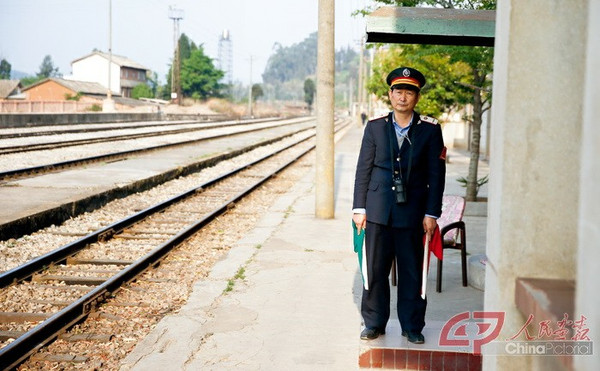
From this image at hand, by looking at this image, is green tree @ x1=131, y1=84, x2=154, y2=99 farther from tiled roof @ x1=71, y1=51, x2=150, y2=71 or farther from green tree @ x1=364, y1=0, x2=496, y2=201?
green tree @ x1=364, y1=0, x2=496, y2=201

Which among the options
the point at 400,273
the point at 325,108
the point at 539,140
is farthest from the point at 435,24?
the point at 325,108

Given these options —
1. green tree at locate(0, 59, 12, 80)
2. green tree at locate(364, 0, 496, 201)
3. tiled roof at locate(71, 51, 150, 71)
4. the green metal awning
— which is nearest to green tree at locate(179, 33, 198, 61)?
tiled roof at locate(71, 51, 150, 71)

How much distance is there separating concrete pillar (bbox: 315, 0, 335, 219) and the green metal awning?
500 centimetres

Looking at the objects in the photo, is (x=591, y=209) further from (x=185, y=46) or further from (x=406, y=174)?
(x=185, y=46)

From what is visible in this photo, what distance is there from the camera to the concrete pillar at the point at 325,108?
11.7m

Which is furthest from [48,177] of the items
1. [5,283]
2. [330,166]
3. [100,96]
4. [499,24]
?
[100,96]

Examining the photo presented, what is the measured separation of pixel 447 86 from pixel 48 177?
27.0 ft

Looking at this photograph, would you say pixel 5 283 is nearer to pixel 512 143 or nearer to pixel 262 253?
pixel 262 253

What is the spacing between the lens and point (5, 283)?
746cm

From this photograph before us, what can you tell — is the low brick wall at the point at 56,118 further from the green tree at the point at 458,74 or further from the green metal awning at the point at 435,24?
the green metal awning at the point at 435,24

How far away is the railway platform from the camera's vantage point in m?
5.23

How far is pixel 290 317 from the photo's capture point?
6.46 m

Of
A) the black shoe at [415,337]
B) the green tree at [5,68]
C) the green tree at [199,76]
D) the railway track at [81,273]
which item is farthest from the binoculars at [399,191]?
the green tree at [5,68]

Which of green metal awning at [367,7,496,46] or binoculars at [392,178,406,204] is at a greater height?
green metal awning at [367,7,496,46]
